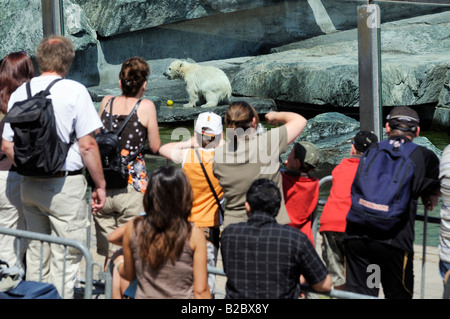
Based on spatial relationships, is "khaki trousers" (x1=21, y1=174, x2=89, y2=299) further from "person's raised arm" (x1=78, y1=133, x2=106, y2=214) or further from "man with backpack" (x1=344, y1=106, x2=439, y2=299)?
"man with backpack" (x1=344, y1=106, x2=439, y2=299)

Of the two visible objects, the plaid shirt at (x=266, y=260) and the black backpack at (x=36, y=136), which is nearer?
the plaid shirt at (x=266, y=260)

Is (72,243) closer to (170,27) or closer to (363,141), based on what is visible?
(363,141)

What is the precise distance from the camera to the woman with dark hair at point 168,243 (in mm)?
2887

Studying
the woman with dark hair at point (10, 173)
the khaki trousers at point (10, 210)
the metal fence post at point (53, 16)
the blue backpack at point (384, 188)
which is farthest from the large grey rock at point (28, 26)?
the blue backpack at point (384, 188)

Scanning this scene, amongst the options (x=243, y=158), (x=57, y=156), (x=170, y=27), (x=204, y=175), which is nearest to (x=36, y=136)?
(x=57, y=156)

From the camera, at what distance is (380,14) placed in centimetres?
562

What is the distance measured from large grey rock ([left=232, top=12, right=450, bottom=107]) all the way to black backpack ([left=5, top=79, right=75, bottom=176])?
3.27 meters

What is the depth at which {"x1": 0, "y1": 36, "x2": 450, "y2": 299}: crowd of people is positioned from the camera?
9.50ft

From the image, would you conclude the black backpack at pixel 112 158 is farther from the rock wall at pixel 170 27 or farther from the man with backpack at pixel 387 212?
the rock wall at pixel 170 27

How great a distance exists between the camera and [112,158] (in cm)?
374

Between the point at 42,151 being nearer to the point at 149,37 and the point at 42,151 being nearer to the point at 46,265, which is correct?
the point at 46,265

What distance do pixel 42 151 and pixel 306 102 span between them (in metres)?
5.43

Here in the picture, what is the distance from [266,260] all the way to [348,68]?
18.4 feet
